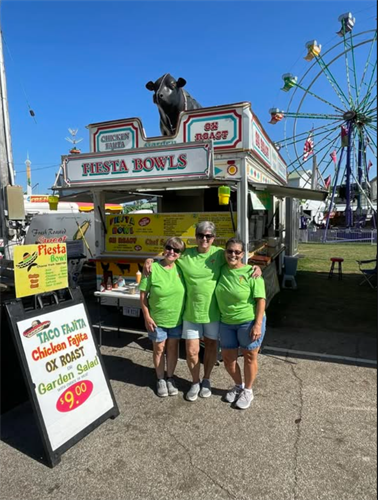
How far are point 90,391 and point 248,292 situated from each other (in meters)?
1.66

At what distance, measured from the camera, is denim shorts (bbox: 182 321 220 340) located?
3.39 metres

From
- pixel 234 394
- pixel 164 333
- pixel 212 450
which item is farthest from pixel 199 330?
pixel 212 450

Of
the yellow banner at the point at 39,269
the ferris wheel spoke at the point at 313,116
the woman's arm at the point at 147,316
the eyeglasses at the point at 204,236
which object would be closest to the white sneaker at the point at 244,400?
the woman's arm at the point at 147,316

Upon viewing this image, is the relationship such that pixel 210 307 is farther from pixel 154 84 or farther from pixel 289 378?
pixel 154 84

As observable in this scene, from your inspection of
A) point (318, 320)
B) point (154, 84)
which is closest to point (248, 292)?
point (318, 320)

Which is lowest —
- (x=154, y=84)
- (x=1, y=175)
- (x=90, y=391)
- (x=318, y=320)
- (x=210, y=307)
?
(x=318, y=320)

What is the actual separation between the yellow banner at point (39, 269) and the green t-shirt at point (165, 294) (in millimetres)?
783

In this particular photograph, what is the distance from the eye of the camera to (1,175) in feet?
30.8

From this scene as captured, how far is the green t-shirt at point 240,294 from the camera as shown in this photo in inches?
125

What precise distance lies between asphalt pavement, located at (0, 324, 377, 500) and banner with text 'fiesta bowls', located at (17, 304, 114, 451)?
201 mm

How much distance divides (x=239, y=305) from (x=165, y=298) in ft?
2.39

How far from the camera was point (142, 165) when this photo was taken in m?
4.92

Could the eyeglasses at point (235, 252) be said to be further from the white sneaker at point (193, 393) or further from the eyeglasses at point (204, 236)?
the white sneaker at point (193, 393)

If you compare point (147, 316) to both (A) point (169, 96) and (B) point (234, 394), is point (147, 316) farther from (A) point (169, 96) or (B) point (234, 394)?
(A) point (169, 96)
